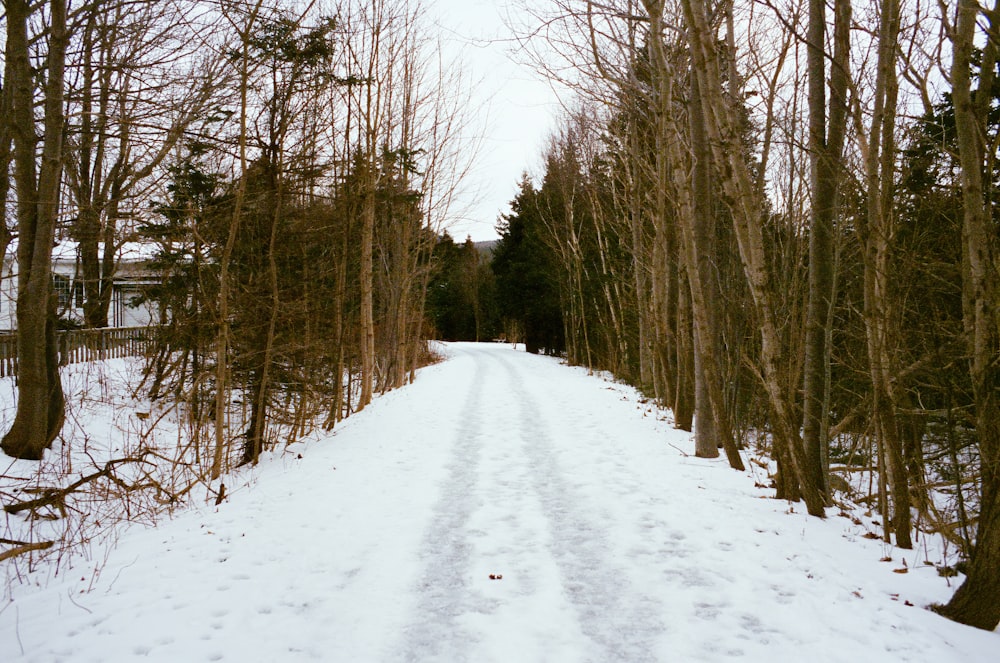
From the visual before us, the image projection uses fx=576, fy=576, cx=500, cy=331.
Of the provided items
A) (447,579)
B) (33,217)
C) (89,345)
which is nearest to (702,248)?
(447,579)

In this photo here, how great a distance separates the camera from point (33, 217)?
31.4ft

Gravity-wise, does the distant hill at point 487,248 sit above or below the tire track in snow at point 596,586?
above

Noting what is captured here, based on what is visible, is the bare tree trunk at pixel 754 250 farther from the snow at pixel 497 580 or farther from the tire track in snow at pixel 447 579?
the tire track in snow at pixel 447 579

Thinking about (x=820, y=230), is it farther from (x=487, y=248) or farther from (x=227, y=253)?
(x=487, y=248)

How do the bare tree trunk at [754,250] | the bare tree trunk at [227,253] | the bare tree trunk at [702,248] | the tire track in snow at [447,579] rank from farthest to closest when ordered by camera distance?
1. the bare tree trunk at [702,248]
2. the bare tree trunk at [227,253]
3. the bare tree trunk at [754,250]
4. the tire track in snow at [447,579]

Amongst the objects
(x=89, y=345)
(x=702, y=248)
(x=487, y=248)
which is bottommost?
(x=89, y=345)

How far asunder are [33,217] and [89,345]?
916cm

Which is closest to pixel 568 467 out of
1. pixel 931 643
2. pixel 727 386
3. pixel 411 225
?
pixel 931 643

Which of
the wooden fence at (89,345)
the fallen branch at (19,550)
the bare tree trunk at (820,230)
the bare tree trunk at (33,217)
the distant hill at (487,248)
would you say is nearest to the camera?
the fallen branch at (19,550)

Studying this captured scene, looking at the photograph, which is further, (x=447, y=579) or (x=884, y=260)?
(x=884, y=260)

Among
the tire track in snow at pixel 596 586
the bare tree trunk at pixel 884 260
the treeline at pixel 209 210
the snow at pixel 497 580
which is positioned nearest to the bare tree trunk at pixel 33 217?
the treeline at pixel 209 210

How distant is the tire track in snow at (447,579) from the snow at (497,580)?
0.02m

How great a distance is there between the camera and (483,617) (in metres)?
3.66

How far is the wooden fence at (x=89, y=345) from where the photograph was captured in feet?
49.2
